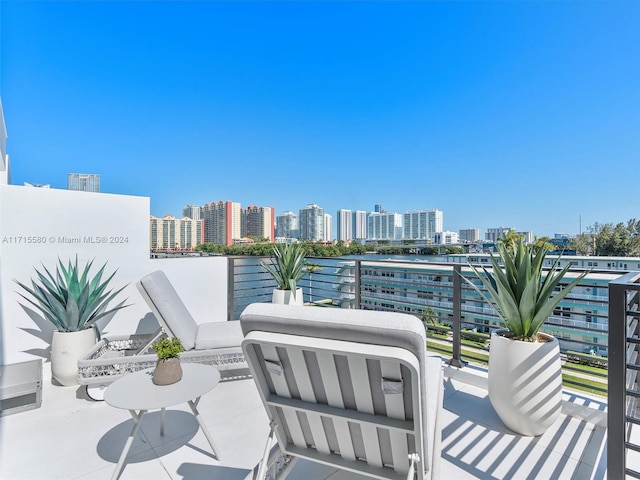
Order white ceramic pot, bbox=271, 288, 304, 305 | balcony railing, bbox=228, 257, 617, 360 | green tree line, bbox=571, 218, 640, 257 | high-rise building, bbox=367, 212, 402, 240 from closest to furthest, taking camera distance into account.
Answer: balcony railing, bbox=228, 257, 617, 360, white ceramic pot, bbox=271, 288, 304, 305, green tree line, bbox=571, 218, 640, 257, high-rise building, bbox=367, 212, 402, 240

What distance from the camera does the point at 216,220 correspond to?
43.8ft

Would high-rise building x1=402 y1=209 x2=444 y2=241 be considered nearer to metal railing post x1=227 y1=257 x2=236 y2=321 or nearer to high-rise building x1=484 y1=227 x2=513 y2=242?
high-rise building x1=484 y1=227 x2=513 y2=242

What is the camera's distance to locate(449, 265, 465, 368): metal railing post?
11.1ft

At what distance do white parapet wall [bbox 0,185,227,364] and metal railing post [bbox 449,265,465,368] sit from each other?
329cm

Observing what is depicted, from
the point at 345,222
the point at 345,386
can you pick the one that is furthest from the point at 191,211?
the point at 345,386

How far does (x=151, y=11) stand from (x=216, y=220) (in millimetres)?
7583

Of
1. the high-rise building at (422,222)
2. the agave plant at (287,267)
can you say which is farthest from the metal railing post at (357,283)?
the high-rise building at (422,222)

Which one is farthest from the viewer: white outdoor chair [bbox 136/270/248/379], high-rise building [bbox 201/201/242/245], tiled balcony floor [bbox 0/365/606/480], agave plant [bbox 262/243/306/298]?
high-rise building [bbox 201/201/242/245]

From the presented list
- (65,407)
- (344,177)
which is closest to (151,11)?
(65,407)

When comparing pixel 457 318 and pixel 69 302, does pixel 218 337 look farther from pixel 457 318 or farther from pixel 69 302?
pixel 457 318

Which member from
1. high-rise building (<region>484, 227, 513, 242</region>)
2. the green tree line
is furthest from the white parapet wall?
the green tree line

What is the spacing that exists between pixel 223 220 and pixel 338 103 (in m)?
10.9

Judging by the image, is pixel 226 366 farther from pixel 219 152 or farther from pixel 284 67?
pixel 219 152

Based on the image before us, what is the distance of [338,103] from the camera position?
1917 centimetres
